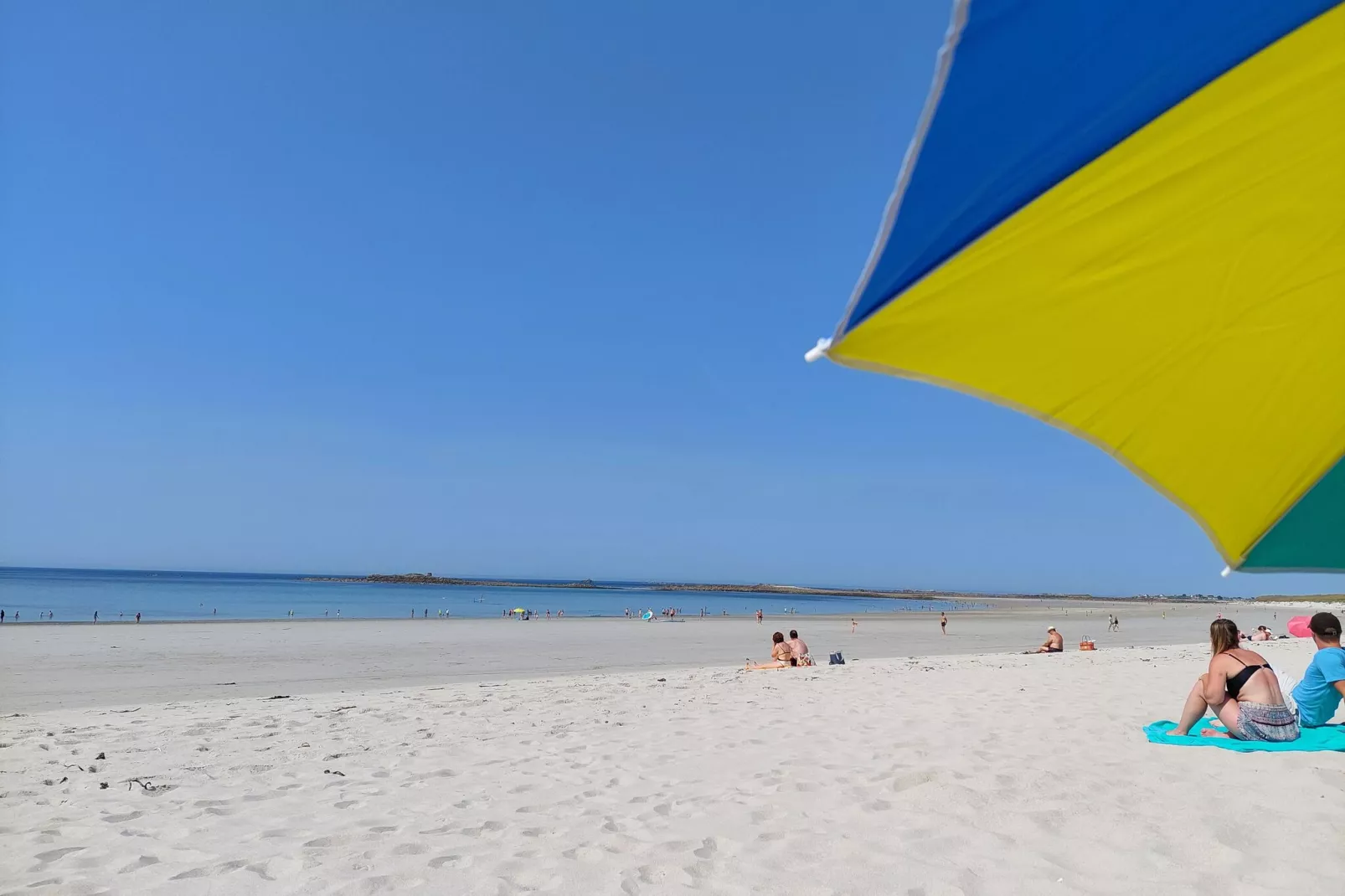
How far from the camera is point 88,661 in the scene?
61.3 ft

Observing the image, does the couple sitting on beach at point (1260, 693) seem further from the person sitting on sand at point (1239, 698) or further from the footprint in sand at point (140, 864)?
the footprint in sand at point (140, 864)

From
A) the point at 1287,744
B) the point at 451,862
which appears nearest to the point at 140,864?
the point at 451,862

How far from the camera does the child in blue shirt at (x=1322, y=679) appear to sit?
623cm

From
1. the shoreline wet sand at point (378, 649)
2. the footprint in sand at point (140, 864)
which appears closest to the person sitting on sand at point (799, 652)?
the shoreline wet sand at point (378, 649)

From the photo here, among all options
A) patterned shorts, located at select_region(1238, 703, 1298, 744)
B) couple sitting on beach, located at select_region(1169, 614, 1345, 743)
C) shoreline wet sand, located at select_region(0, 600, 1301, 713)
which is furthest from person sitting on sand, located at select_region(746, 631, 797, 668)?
patterned shorts, located at select_region(1238, 703, 1298, 744)

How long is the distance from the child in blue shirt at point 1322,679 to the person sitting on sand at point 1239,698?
0.52 meters

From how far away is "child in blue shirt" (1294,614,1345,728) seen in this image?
6.23 m

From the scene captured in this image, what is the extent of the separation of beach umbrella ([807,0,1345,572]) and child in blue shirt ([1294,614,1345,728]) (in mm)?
5327

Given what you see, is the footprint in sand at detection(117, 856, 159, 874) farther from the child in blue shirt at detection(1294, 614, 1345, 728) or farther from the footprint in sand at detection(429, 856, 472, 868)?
the child in blue shirt at detection(1294, 614, 1345, 728)

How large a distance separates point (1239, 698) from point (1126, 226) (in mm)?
5875

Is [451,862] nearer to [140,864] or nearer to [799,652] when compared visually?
[140,864]

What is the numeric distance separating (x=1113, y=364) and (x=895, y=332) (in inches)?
26.9

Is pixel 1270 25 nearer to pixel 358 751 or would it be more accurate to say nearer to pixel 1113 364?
pixel 1113 364

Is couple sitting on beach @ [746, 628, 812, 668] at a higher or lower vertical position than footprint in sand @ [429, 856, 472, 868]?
lower
